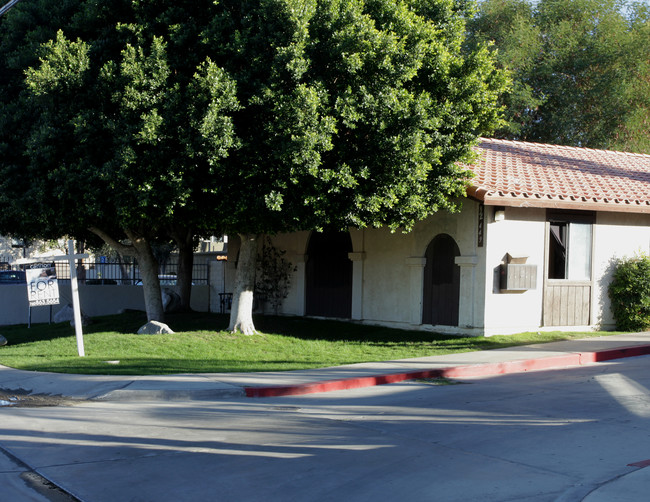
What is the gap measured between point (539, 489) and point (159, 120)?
405 inches

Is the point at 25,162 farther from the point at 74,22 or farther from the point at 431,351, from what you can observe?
the point at 431,351

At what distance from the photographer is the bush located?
55.9ft

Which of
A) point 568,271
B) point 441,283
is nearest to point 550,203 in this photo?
point 568,271

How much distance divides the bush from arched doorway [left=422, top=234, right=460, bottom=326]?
4185 mm

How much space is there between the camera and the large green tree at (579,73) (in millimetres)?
30922

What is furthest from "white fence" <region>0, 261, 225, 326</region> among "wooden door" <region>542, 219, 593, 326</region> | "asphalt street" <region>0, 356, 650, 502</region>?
"asphalt street" <region>0, 356, 650, 502</region>

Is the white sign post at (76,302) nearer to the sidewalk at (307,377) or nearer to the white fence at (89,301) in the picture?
the sidewalk at (307,377)

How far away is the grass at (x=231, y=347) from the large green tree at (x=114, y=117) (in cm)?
269

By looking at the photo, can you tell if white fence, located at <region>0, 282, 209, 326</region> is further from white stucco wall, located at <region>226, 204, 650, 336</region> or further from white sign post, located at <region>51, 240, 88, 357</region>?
white sign post, located at <region>51, 240, 88, 357</region>

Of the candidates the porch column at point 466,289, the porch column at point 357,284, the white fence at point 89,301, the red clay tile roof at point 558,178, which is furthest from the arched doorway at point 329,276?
the white fence at point 89,301

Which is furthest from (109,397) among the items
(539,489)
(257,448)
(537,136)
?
(537,136)

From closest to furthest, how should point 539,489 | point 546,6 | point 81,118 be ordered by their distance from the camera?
point 539,489
point 81,118
point 546,6

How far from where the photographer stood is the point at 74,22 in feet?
50.9

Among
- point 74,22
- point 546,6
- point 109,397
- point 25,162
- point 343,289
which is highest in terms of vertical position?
point 546,6
